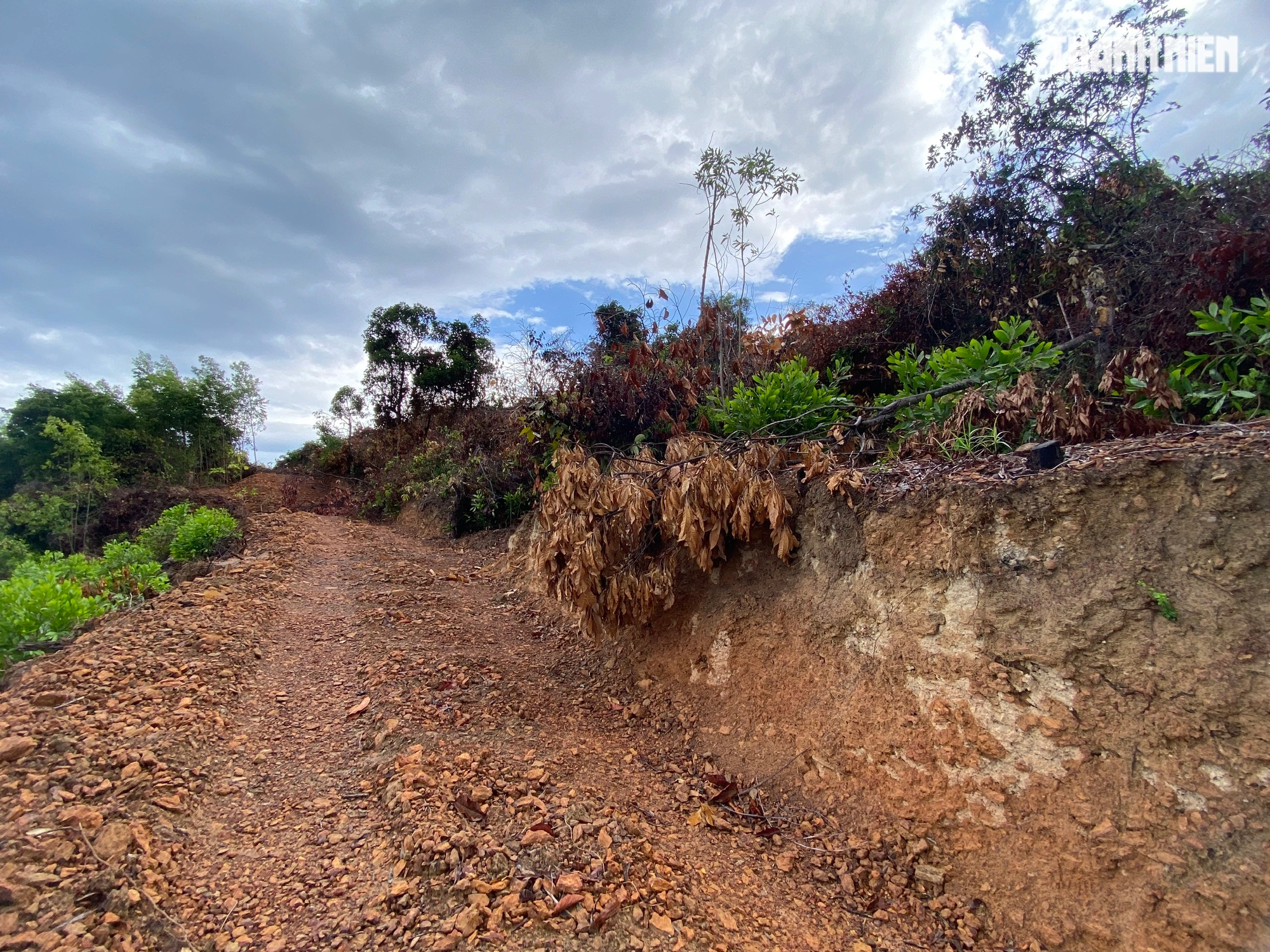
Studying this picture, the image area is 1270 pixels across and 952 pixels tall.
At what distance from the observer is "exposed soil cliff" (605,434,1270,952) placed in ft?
6.43

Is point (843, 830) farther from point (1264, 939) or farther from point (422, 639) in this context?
point (422, 639)

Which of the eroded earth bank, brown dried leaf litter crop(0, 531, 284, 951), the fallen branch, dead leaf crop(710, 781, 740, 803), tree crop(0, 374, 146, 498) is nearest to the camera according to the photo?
brown dried leaf litter crop(0, 531, 284, 951)

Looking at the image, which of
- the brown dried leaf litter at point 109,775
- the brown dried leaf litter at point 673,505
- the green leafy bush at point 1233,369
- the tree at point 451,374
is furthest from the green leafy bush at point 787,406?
the tree at point 451,374

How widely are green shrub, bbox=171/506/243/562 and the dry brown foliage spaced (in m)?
5.79

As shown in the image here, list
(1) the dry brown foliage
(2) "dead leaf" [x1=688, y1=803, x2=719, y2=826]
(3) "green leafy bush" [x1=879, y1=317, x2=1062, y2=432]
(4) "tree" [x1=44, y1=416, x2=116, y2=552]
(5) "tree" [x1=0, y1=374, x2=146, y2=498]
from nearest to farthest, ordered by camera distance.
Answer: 1. (2) "dead leaf" [x1=688, y1=803, x2=719, y2=826]
2. (1) the dry brown foliage
3. (3) "green leafy bush" [x1=879, y1=317, x2=1062, y2=432]
4. (4) "tree" [x1=44, y1=416, x2=116, y2=552]
5. (5) "tree" [x1=0, y1=374, x2=146, y2=498]

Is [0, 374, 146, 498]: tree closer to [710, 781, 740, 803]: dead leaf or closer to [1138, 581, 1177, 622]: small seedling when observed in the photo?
[710, 781, 740, 803]: dead leaf

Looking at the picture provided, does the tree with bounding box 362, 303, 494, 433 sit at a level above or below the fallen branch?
above

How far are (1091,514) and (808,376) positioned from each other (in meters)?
1.93

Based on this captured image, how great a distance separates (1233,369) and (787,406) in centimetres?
223

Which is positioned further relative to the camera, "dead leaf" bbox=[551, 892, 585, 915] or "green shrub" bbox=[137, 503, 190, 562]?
"green shrub" bbox=[137, 503, 190, 562]

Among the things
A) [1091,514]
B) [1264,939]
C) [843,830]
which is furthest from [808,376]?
[1264,939]

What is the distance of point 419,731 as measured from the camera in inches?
122

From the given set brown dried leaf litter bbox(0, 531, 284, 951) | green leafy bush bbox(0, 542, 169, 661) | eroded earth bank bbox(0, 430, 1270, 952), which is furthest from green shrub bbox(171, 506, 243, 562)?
eroded earth bank bbox(0, 430, 1270, 952)

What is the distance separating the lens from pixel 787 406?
3.86 meters
